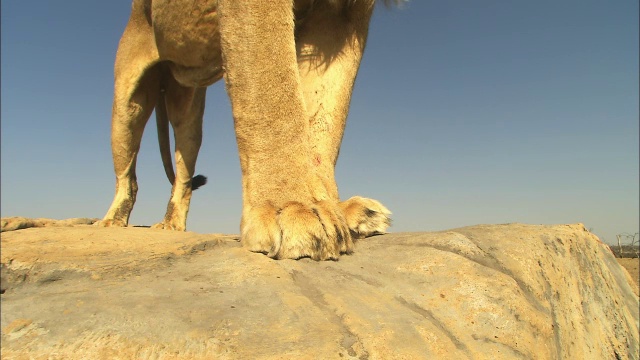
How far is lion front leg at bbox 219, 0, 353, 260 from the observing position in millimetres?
1992

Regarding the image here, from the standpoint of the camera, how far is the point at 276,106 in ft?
6.79

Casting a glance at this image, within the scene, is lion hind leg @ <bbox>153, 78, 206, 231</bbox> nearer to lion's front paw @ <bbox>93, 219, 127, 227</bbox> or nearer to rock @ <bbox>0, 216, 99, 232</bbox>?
lion's front paw @ <bbox>93, 219, 127, 227</bbox>

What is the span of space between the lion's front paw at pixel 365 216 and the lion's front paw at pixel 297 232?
0.24 metres

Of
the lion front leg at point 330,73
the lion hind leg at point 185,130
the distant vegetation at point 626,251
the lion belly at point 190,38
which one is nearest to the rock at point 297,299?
the lion front leg at point 330,73

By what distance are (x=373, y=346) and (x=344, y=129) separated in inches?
67.0

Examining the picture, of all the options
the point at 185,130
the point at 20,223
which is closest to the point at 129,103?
the point at 185,130

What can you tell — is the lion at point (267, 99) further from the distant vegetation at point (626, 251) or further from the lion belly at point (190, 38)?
the distant vegetation at point (626, 251)

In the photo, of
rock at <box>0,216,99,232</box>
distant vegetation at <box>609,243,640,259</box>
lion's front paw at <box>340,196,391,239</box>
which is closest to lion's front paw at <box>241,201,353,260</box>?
lion's front paw at <box>340,196,391,239</box>

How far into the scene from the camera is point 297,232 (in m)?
1.84

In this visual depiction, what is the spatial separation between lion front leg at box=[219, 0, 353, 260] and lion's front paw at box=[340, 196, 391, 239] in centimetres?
16

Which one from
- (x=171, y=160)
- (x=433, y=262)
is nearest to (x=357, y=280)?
(x=433, y=262)

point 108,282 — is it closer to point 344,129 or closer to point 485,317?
point 485,317

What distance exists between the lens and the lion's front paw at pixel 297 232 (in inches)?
71.6

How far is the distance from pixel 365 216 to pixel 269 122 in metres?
0.64
